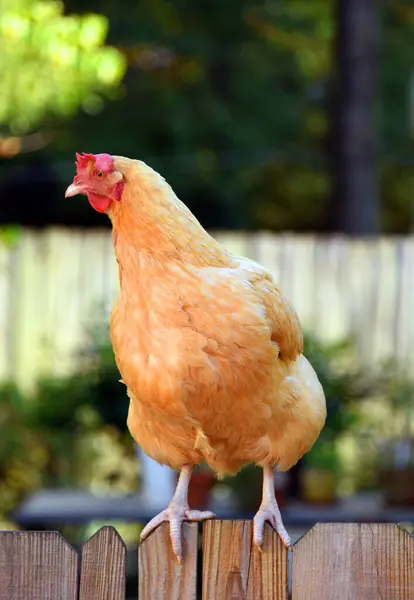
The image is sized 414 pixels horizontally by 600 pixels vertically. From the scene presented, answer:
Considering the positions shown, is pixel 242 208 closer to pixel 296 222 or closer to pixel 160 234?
pixel 296 222

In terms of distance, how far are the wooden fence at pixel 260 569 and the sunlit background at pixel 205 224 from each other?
3.37 metres

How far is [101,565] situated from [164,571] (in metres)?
0.13

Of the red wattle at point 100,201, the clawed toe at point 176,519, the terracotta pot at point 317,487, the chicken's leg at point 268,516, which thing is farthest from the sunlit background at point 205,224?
the red wattle at point 100,201

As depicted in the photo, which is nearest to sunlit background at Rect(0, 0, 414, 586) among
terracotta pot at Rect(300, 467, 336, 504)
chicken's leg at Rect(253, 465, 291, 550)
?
terracotta pot at Rect(300, 467, 336, 504)

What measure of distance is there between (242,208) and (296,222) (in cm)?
379

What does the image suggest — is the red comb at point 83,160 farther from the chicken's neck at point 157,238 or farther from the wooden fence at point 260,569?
the wooden fence at point 260,569

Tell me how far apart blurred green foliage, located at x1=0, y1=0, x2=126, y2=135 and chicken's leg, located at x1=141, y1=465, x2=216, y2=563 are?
4.66 meters

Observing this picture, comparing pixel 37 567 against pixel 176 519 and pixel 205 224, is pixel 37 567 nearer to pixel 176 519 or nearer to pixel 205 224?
pixel 176 519

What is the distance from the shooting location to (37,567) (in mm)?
2287

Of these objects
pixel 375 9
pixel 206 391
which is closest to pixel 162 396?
pixel 206 391

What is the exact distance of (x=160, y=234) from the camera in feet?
8.11

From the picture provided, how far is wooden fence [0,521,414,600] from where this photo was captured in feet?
7.47

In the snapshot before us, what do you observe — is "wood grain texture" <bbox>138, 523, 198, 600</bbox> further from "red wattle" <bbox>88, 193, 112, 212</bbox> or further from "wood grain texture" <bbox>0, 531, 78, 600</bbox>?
"red wattle" <bbox>88, 193, 112, 212</bbox>

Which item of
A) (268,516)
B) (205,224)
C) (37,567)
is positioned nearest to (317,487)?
(268,516)
